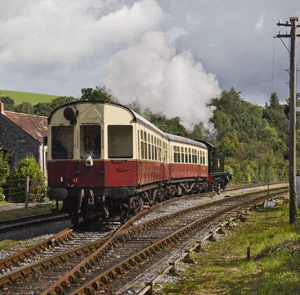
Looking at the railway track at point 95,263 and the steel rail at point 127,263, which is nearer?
the steel rail at point 127,263

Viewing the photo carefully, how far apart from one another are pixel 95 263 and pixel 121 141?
4.76 meters

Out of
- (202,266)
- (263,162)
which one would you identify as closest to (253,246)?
(202,266)

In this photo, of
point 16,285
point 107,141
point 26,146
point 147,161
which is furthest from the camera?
point 26,146

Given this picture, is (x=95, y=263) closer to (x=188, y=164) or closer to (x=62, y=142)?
A: (x=62, y=142)

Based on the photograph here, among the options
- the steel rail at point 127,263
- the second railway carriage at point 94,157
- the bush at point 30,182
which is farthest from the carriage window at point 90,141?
the bush at point 30,182

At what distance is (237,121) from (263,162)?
47948 mm

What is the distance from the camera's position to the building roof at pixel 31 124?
3525cm

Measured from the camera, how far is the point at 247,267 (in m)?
8.16

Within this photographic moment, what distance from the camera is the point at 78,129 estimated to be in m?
12.5

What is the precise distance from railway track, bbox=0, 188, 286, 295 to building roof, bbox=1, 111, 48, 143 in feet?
76.2

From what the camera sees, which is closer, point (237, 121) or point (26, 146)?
point (26, 146)

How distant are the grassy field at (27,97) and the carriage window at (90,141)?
107 m

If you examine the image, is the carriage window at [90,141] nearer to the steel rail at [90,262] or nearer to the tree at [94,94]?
the steel rail at [90,262]

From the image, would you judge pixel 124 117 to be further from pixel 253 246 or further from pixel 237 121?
pixel 237 121
